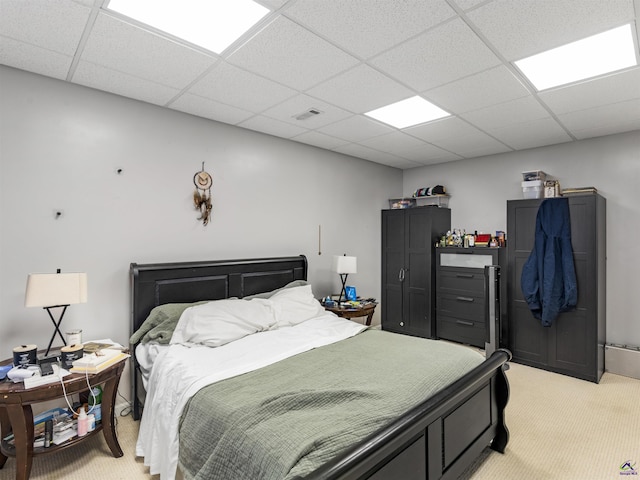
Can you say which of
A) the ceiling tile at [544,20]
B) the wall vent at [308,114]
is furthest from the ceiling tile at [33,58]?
A: the ceiling tile at [544,20]

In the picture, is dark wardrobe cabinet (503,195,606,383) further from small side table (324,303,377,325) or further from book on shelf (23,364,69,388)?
book on shelf (23,364,69,388)

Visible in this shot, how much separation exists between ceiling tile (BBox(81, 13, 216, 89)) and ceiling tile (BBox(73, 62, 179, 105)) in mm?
87

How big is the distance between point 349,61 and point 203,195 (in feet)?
6.22

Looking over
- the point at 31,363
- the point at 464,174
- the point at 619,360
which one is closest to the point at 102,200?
the point at 31,363

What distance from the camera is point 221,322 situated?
2781mm

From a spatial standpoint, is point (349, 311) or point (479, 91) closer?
point (479, 91)

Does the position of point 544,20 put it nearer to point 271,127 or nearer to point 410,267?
point 271,127

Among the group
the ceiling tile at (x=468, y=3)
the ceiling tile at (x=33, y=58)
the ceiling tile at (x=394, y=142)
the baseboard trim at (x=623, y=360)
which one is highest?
the ceiling tile at (x=33, y=58)

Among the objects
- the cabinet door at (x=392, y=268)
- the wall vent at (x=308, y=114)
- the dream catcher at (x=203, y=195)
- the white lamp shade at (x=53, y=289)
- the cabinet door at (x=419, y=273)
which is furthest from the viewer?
Result: the cabinet door at (x=392, y=268)

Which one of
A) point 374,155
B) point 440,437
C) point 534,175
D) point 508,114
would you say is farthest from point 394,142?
point 440,437

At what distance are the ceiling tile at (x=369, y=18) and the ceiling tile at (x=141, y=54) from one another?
812 mm

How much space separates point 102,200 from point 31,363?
1.27 metres

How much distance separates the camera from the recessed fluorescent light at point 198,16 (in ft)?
5.79

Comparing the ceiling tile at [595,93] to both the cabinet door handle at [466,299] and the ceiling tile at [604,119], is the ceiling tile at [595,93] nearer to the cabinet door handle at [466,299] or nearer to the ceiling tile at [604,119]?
the ceiling tile at [604,119]
